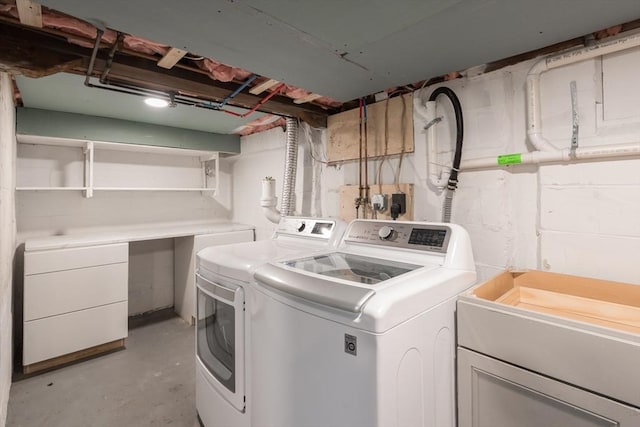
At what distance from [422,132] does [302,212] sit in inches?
54.9

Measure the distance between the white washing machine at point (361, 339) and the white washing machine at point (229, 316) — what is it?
105 mm

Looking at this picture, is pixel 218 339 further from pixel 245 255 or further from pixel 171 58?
pixel 171 58

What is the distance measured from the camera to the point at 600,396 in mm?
886

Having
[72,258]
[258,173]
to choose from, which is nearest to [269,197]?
[258,173]

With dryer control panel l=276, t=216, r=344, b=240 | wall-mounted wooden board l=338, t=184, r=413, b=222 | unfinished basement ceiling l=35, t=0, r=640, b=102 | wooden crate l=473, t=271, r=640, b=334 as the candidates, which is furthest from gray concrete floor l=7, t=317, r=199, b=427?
unfinished basement ceiling l=35, t=0, r=640, b=102

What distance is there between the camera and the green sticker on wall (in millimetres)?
1529

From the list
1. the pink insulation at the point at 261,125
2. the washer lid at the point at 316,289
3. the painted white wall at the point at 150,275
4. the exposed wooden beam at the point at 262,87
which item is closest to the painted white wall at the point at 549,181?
the exposed wooden beam at the point at 262,87

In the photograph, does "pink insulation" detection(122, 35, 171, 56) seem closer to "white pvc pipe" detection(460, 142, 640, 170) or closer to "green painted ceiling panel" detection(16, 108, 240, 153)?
"green painted ceiling panel" detection(16, 108, 240, 153)

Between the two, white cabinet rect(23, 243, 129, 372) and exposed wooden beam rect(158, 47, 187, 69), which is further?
white cabinet rect(23, 243, 129, 372)

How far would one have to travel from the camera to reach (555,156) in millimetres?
1420

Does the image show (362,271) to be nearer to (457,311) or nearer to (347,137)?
(457,311)

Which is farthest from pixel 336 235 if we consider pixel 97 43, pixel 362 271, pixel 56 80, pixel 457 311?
pixel 56 80

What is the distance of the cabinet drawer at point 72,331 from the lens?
230 centimetres

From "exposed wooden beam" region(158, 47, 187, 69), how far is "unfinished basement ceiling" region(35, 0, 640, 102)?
215mm
